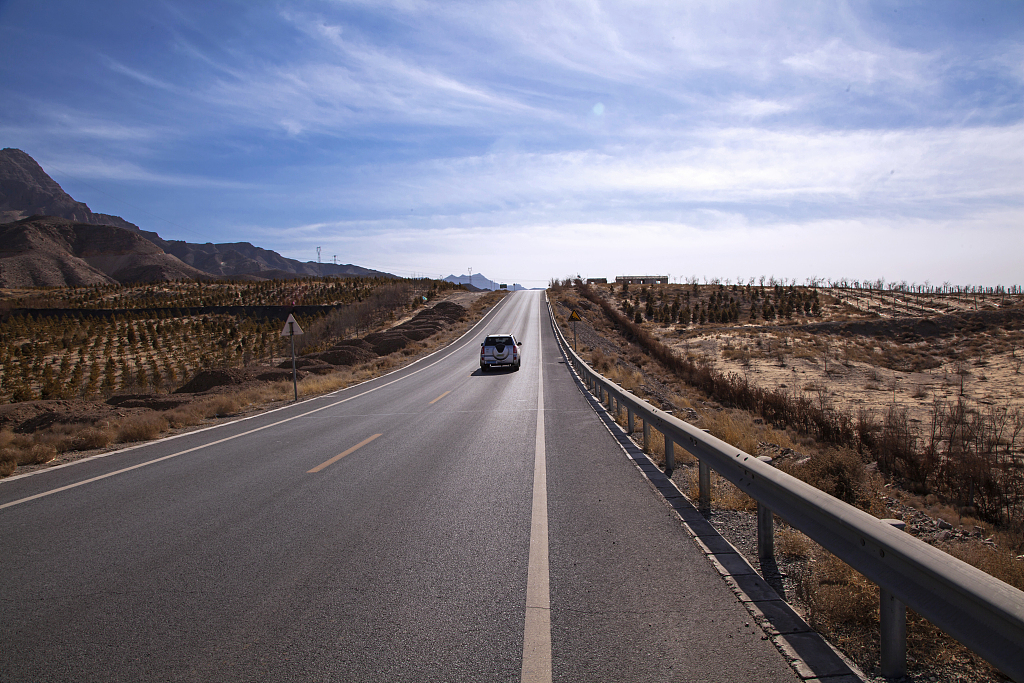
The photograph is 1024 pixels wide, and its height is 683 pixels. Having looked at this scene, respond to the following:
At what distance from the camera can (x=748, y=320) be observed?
4988 centimetres

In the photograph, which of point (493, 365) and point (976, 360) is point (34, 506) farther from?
point (976, 360)

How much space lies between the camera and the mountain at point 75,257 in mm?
128375

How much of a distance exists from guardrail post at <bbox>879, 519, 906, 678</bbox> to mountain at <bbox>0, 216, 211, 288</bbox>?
14314 cm

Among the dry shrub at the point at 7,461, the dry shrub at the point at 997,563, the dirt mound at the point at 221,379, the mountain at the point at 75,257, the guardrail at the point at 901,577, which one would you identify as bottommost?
the dirt mound at the point at 221,379

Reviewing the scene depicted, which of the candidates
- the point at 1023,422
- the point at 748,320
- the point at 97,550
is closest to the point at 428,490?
the point at 97,550

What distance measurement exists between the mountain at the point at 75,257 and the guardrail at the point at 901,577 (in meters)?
142

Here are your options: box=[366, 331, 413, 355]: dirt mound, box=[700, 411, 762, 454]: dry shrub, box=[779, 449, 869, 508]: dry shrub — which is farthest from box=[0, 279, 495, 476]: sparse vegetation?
box=[779, 449, 869, 508]: dry shrub

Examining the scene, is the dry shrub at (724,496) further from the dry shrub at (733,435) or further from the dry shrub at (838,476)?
the dry shrub at (733,435)

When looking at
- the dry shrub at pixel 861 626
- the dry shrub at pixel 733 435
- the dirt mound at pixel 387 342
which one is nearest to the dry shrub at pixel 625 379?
the dry shrub at pixel 733 435

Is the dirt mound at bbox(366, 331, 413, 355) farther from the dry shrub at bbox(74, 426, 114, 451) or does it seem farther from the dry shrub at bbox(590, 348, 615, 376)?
the dry shrub at bbox(74, 426, 114, 451)

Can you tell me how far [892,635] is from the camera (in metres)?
2.76

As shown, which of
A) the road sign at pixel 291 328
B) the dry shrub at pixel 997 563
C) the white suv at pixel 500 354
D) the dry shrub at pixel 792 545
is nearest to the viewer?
the dry shrub at pixel 997 563

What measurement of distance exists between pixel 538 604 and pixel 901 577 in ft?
6.92

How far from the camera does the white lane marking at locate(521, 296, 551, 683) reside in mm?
2916
